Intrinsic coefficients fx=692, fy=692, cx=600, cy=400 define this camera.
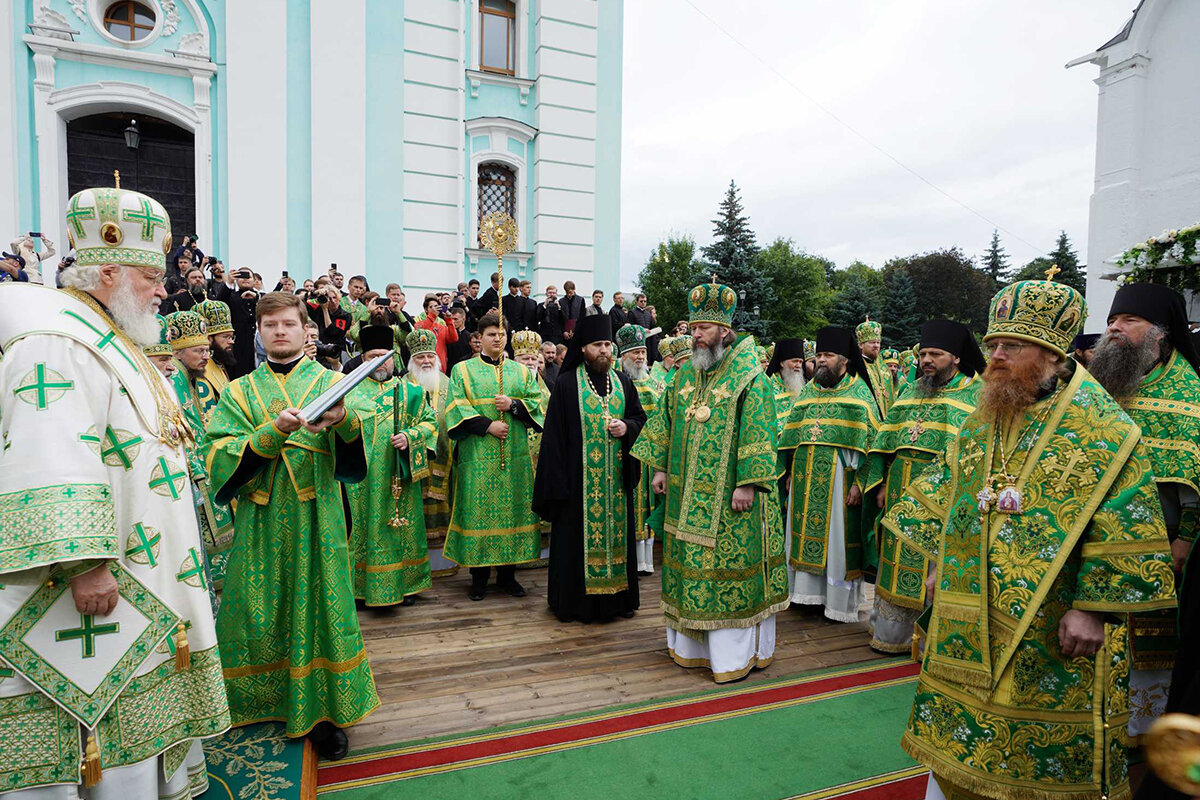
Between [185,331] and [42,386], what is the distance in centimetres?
266

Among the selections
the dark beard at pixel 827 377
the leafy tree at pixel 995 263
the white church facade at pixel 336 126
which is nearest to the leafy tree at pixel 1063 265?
the leafy tree at pixel 995 263

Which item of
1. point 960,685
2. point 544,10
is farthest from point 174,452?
point 544,10

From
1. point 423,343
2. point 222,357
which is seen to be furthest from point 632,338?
point 222,357

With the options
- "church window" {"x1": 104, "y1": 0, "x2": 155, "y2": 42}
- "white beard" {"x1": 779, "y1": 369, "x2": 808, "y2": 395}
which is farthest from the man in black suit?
"church window" {"x1": 104, "y1": 0, "x2": 155, "y2": 42}

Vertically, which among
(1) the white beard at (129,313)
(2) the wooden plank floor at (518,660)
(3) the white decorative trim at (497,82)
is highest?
(3) the white decorative trim at (497,82)

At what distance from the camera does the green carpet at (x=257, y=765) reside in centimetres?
307

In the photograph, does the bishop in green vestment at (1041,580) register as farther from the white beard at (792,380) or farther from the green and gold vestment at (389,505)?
the white beard at (792,380)

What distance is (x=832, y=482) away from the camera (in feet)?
19.0

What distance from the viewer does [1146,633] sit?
3197 mm

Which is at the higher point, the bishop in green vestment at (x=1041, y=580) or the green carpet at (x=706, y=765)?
the bishop in green vestment at (x=1041, y=580)

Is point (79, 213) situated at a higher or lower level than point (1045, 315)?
higher

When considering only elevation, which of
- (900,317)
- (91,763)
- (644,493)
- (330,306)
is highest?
(900,317)

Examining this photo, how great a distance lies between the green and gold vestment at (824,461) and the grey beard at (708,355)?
1.61 metres

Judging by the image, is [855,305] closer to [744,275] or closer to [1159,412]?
[744,275]
